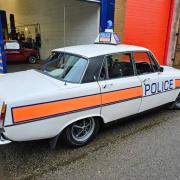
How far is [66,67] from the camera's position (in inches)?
138

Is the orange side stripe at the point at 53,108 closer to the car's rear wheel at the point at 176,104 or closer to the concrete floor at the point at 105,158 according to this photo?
the concrete floor at the point at 105,158

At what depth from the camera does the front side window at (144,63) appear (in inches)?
167

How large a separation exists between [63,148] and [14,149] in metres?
0.80

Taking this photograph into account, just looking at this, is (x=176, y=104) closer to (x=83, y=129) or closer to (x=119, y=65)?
(x=119, y=65)

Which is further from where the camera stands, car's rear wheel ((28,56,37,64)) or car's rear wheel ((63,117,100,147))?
car's rear wheel ((28,56,37,64))

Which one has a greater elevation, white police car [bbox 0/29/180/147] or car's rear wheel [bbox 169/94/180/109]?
white police car [bbox 0/29/180/147]

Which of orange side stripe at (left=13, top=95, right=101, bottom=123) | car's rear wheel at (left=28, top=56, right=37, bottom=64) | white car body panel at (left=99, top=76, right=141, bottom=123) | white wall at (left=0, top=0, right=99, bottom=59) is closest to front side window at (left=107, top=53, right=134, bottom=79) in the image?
white car body panel at (left=99, top=76, right=141, bottom=123)

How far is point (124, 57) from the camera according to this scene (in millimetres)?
3992

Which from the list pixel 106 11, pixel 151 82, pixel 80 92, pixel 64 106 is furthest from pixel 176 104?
pixel 106 11

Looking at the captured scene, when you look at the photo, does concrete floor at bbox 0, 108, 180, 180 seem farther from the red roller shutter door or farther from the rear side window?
the red roller shutter door

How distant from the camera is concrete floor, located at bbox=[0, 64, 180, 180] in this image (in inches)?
111

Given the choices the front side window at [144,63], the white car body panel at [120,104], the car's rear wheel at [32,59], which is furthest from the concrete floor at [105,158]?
the car's rear wheel at [32,59]

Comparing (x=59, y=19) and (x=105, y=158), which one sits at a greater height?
(x=59, y=19)

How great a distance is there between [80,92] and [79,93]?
0.02m
